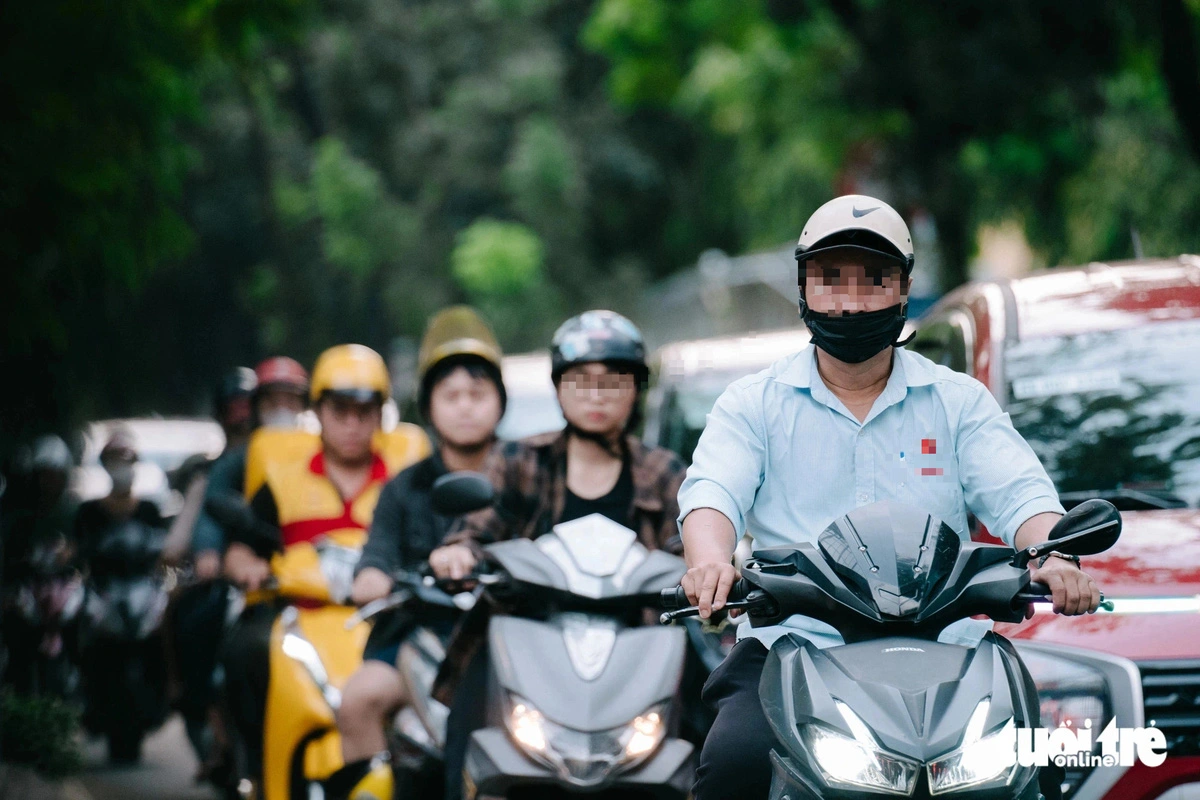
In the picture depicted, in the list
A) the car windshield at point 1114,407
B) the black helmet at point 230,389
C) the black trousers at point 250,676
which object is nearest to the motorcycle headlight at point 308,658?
the black trousers at point 250,676

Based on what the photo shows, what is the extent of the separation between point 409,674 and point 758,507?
88.2 inches

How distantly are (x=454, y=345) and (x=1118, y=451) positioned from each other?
2.58 meters

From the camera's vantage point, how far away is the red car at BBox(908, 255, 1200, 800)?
4.12 m

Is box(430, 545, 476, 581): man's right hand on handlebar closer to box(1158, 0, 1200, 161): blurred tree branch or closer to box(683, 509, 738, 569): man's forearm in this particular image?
box(683, 509, 738, 569): man's forearm

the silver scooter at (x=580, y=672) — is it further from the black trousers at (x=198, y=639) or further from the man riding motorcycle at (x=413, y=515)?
the black trousers at (x=198, y=639)

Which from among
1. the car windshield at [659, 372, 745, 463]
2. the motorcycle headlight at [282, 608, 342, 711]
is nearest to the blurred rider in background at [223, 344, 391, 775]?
the motorcycle headlight at [282, 608, 342, 711]

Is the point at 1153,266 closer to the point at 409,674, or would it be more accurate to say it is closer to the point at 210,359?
the point at 409,674

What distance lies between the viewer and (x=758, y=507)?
3.71m

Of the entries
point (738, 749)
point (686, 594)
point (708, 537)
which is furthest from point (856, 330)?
point (738, 749)

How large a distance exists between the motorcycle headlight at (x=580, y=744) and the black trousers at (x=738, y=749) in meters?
0.80

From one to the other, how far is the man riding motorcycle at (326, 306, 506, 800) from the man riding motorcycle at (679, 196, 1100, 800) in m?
1.92

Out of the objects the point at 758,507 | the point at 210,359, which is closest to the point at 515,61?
the point at 210,359

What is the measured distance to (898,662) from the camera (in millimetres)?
3031

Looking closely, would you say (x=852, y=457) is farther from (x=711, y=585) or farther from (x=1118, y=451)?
(x=1118, y=451)
